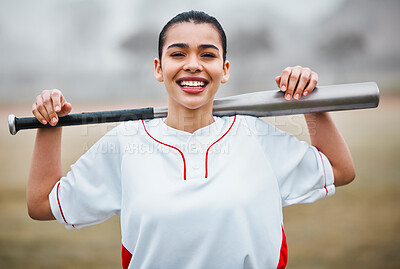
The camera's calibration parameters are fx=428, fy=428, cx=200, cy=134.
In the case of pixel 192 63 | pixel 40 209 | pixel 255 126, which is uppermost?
pixel 192 63

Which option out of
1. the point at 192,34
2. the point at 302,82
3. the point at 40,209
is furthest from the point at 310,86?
the point at 40,209

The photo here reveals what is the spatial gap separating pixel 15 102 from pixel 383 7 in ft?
6.19

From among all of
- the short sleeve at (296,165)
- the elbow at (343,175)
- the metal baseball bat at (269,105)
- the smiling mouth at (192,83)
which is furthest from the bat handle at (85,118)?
the elbow at (343,175)

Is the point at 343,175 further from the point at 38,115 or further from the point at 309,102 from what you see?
the point at 38,115

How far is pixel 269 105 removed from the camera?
0.77 meters

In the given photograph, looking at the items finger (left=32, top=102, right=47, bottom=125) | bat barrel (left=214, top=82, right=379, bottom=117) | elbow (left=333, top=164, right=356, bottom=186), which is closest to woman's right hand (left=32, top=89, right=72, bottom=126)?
finger (left=32, top=102, right=47, bottom=125)

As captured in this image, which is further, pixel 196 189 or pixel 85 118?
pixel 85 118

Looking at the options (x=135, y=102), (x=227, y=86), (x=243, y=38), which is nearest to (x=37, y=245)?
(x=135, y=102)

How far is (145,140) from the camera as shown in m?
0.74

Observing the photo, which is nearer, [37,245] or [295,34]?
[37,245]

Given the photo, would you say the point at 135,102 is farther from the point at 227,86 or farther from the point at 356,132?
the point at 356,132

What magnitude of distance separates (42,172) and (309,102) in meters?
0.48

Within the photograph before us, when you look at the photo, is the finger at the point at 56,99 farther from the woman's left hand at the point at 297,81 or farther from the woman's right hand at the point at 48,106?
the woman's left hand at the point at 297,81

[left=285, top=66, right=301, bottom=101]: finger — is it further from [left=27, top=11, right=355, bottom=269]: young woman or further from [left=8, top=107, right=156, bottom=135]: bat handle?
[left=8, top=107, right=156, bottom=135]: bat handle
